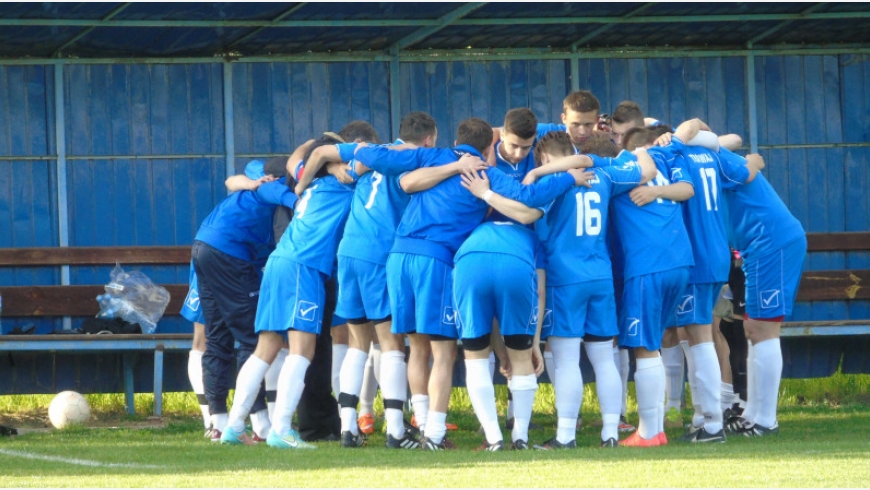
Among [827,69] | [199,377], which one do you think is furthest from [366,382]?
[827,69]

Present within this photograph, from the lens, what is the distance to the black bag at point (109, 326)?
1042cm

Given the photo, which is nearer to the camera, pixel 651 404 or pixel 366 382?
pixel 651 404

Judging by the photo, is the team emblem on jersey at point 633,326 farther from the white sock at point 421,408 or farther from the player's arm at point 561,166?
the white sock at point 421,408

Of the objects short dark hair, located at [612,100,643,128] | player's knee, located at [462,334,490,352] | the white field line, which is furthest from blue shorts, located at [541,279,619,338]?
the white field line

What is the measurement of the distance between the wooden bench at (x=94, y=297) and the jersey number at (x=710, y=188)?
440 cm

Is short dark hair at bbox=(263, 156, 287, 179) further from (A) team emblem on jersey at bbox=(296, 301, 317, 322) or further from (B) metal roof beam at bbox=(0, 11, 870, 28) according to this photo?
(B) metal roof beam at bbox=(0, 11, 870, 28)

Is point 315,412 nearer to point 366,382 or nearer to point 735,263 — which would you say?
point 366,382

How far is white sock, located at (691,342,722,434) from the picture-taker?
24.3ft

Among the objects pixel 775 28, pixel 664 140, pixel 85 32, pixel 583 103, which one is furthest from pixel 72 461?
pixel 775 28

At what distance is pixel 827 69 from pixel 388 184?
6.29m

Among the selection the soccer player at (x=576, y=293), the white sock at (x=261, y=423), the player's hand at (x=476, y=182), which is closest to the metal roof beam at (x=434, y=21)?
the white sock at (x=261, y=423)

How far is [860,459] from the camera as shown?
6.02 m

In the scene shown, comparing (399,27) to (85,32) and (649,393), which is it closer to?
(85,32)

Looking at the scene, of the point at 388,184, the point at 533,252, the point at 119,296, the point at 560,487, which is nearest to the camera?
the point at 560,487
